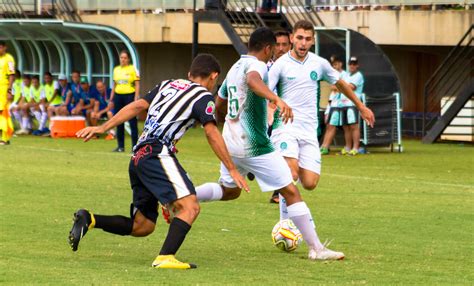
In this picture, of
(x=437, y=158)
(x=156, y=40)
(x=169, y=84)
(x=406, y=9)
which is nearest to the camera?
(x=169, y=84)

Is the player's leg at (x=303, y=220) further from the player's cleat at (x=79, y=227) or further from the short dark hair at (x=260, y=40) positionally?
the player's cleat at (x=79, y=227)

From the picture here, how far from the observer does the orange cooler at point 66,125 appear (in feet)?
102

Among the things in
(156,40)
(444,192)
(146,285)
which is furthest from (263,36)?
(156,40)

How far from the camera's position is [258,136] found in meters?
11.2

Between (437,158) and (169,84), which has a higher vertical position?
(169,84)

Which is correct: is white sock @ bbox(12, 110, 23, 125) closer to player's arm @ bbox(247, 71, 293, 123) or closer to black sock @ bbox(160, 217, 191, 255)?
player's arm @ bbox(247, 71, 293, 123)

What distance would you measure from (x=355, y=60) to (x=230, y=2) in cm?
780

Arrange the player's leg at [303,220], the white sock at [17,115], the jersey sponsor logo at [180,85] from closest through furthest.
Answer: the jersey sponsor logo at [180,85] → the player's leg at [303,220] → the white sock at [17,115]

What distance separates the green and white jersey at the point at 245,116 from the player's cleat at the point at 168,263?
54.9 inches

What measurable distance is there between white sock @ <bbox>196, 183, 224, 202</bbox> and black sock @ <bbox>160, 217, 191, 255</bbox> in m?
1.40

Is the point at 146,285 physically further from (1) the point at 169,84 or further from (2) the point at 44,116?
(2) the point at 44,116

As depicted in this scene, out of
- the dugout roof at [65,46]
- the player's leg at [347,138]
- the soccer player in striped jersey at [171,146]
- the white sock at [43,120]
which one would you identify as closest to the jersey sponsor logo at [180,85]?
the soccer player in striped jersey at [171,146]

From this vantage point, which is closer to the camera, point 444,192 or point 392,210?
point 392,210

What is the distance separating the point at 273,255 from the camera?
11352 millimetres
